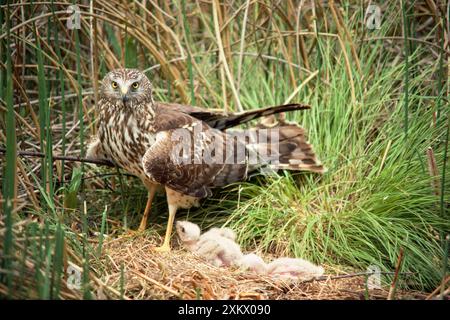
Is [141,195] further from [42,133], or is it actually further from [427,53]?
[427,53]

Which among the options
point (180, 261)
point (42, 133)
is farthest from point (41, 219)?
point (180, 261)

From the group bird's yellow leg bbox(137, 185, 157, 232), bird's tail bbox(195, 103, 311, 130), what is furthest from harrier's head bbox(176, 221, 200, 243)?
bird's tail bbox(195, 103, 311, 130)

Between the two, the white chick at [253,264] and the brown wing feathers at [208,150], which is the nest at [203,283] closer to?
the white chick at [253,264]

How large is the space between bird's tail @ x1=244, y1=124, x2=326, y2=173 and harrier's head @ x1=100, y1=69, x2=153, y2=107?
81cm

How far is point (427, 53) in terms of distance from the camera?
193 inches

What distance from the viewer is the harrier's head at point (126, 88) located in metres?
3.83

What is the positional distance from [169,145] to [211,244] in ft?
2.09

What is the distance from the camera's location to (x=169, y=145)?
385cm

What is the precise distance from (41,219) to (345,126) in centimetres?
205

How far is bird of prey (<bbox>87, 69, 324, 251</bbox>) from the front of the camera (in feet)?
12.6

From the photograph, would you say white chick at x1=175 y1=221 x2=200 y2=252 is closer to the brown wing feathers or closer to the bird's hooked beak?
the brown wing feathers

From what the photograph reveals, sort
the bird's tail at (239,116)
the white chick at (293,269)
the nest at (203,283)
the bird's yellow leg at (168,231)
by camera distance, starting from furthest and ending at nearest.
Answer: the bird's tail at (239,116), the bird's yellow leg at (168,231), the white chick at (293,269), the nest at (203,283)

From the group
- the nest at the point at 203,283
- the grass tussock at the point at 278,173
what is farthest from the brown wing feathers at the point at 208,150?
the nest at the point at 203,283

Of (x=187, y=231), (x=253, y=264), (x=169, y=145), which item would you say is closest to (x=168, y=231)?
(x=187, y=231)
